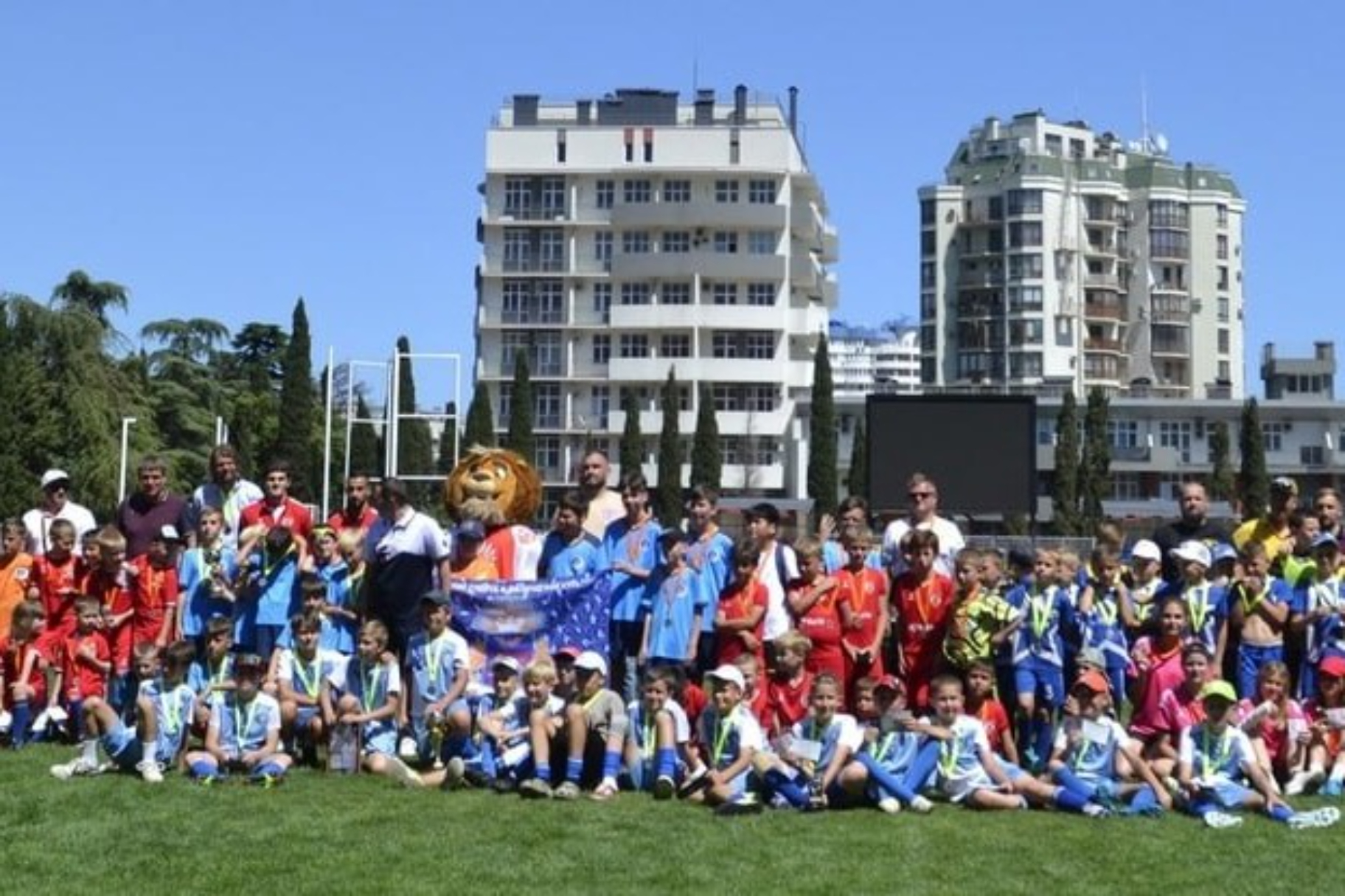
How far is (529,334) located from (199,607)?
6770 centimetres

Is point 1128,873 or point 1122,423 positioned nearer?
point 1128,873

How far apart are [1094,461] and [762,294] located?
1596 cm

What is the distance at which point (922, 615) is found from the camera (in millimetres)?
12188

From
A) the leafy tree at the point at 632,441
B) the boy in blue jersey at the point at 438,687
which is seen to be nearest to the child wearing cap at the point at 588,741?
the boy in blue jersey at the point at 438,687

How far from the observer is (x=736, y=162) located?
78.3m

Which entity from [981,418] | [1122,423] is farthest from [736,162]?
[981,418]

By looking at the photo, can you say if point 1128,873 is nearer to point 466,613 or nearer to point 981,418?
point 466,613

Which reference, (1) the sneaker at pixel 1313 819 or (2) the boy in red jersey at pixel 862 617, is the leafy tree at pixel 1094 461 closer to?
(2) the boy in red jersey at pixel 862 617

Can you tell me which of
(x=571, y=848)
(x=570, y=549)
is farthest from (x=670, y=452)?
(x=571, y=848)

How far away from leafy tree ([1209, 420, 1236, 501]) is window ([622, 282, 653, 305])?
25148 mm

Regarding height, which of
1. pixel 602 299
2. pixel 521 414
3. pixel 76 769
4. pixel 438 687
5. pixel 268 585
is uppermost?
pixel 602 299

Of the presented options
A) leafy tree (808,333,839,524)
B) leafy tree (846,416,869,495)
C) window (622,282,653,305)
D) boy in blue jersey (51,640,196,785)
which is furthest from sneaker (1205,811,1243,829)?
window (622,282,653,305)

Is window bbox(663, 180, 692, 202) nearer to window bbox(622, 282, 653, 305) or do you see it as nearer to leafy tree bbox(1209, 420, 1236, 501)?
window bbox(622, 282, 653, 305)

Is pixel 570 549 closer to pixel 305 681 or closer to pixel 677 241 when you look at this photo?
pixel 305 681
